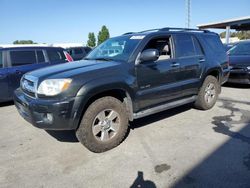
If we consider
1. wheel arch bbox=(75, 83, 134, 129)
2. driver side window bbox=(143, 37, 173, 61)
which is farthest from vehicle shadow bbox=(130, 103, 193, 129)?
driver side window bbox=(143, 37, 173, 61)

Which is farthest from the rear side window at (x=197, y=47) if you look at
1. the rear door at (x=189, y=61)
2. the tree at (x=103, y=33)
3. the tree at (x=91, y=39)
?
the tree at (x=91, y=39)

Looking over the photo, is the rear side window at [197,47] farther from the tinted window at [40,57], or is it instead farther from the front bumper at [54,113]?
the tinted window at [40,57]

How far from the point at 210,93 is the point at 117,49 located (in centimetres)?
265

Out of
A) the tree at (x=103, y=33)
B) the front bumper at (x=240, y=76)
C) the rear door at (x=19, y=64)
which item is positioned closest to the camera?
the rear door at (x=19, y=64)

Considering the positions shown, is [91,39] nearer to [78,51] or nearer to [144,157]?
[78,51]

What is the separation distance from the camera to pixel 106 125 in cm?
361

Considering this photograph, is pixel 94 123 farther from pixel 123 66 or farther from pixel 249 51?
pixel 249 51

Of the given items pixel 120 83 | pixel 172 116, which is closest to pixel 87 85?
pixel 120 83

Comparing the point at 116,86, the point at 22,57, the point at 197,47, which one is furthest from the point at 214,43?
the point at 22,57

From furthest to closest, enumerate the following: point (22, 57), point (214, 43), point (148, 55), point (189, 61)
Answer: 1. point (22, 57)
2. point (214, 43)
3. point (189, 61)
4. point (148, 55)

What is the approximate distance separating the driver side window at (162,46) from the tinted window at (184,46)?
0.61ft

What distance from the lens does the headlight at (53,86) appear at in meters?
3.14

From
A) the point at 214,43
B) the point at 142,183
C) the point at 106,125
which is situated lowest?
the point at 142,183

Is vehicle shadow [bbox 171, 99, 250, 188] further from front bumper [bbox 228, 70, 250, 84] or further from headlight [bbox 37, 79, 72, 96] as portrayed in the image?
front bumper [bbox 228, 70, 250, 84]
